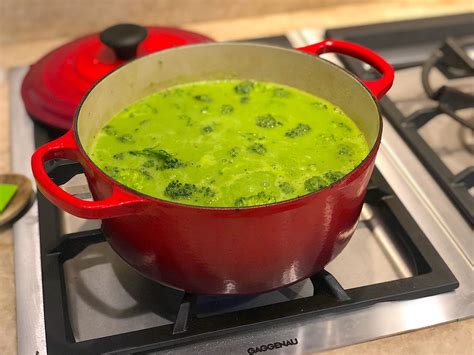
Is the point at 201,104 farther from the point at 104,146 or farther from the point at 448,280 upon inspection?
the point at 448,280

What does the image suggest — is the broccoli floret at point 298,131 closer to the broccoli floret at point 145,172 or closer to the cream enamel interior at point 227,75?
the cream enamel interior at point 227,75

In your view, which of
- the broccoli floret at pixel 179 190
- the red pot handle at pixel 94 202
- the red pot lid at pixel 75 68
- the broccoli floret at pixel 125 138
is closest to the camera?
the red pot handle at pixel 94 202

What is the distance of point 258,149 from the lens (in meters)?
0.75

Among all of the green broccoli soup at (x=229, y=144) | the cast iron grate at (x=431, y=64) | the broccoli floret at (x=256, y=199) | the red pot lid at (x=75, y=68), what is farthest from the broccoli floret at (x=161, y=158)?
the cast iron grate at (x=431, y=64)

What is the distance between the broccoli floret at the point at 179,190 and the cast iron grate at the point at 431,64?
38 centimetres

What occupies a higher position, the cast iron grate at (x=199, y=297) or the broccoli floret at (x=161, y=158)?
the broccoli floret at (x=161, y=158)

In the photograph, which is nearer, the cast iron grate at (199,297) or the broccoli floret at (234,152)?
the cast iron grate at (199,297)

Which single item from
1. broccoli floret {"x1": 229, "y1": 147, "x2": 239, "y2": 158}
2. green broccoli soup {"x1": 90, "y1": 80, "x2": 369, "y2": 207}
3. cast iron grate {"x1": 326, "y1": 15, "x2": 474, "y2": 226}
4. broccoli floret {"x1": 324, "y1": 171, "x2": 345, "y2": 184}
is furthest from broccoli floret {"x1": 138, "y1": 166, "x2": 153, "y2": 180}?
cast iron grate {"x1": 326, "y1": 15, "x2": 474, "y2": 226}

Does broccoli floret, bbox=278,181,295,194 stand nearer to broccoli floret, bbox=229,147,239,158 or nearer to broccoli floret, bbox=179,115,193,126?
broccoli floret, bbox=229,147,239,158

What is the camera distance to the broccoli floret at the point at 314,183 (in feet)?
2.20

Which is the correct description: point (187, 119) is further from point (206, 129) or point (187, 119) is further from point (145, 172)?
point (145, 172)

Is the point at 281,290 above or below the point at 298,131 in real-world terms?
below

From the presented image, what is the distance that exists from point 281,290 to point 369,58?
1.05 feet

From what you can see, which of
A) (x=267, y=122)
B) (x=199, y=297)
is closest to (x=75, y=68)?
(x=267, y=122)
